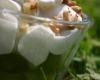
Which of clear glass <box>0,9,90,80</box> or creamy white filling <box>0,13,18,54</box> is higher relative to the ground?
creamy white filling <box>0,13,18,54</box>

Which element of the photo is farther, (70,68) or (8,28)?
(70,68)

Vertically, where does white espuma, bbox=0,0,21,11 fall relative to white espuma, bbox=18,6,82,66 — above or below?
above

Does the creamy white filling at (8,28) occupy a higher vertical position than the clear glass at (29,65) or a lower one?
higher

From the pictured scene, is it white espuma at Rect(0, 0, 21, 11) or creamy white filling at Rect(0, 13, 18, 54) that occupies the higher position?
white espuma at Rect(0, 0, 21, 11)

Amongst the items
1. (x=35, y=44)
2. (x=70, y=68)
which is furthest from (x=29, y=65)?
(x=70, y=68)

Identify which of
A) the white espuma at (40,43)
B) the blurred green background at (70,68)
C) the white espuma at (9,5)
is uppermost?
the white espuma at (9,5)

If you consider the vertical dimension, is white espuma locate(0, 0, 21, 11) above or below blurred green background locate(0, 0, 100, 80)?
above

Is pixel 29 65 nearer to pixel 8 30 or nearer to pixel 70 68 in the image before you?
pixel 8 30

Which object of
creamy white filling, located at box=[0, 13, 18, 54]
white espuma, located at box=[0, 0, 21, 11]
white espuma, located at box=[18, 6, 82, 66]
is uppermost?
white espuma, located at box=[0, 0, 21, 11]

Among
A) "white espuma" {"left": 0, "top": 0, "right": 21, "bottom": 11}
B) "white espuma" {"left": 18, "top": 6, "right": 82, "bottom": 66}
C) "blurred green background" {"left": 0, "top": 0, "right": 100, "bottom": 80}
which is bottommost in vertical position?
"blurred green background" {"left": 0, "top": 0, "right": 100, "bottom": 80}

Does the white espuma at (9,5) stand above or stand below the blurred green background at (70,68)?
above

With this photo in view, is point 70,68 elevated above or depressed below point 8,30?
below
